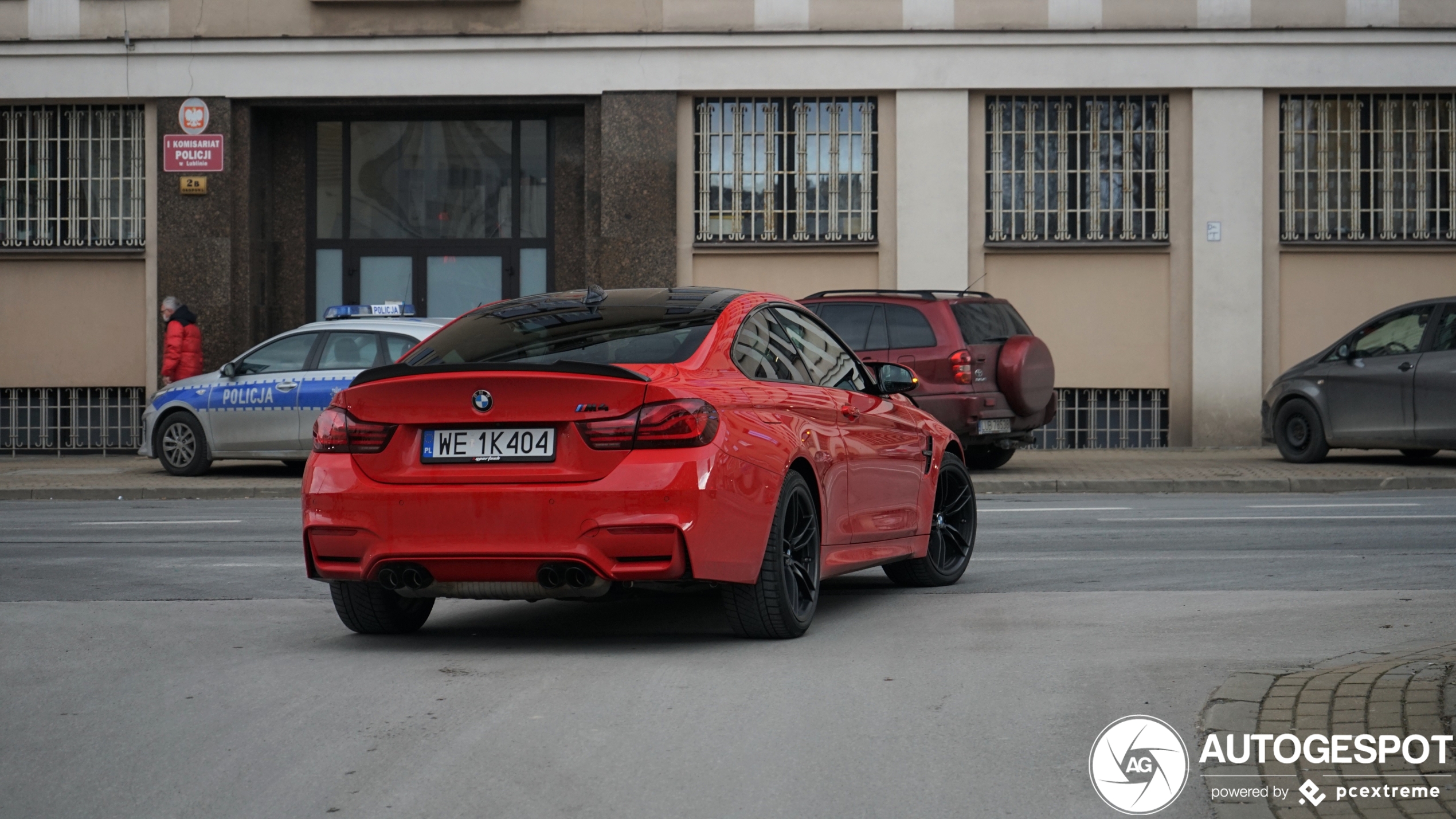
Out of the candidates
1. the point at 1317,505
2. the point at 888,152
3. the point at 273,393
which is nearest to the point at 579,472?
the point at 1317,505

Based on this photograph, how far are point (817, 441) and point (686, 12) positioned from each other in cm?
1579

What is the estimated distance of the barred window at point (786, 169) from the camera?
2247 centimetres

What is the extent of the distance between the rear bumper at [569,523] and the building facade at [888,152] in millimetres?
15526

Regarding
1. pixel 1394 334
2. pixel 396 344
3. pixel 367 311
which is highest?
pixel 367 311

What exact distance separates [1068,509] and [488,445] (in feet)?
27.0

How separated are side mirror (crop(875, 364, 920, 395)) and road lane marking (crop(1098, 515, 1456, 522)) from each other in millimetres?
4868

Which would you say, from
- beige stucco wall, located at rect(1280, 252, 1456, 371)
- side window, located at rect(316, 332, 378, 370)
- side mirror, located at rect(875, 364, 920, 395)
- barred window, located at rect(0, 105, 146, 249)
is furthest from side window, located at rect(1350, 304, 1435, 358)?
barred window, located at rect(0, 105, 146, 249)

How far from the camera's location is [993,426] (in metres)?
16.6

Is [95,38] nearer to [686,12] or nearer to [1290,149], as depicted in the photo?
[686,12]

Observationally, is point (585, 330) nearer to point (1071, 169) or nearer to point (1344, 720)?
point (1344, 720)

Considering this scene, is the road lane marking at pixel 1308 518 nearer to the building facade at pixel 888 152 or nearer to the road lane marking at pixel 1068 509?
the road lane marking at pixel 1068 509

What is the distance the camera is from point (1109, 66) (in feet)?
71.9

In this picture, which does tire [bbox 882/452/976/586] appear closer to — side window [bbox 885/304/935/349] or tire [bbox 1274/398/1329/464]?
side window [bbox 885/304/935/349]

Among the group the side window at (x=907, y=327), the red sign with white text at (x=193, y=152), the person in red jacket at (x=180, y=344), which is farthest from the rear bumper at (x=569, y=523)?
the red sign with white text at (x=193, y=152)
